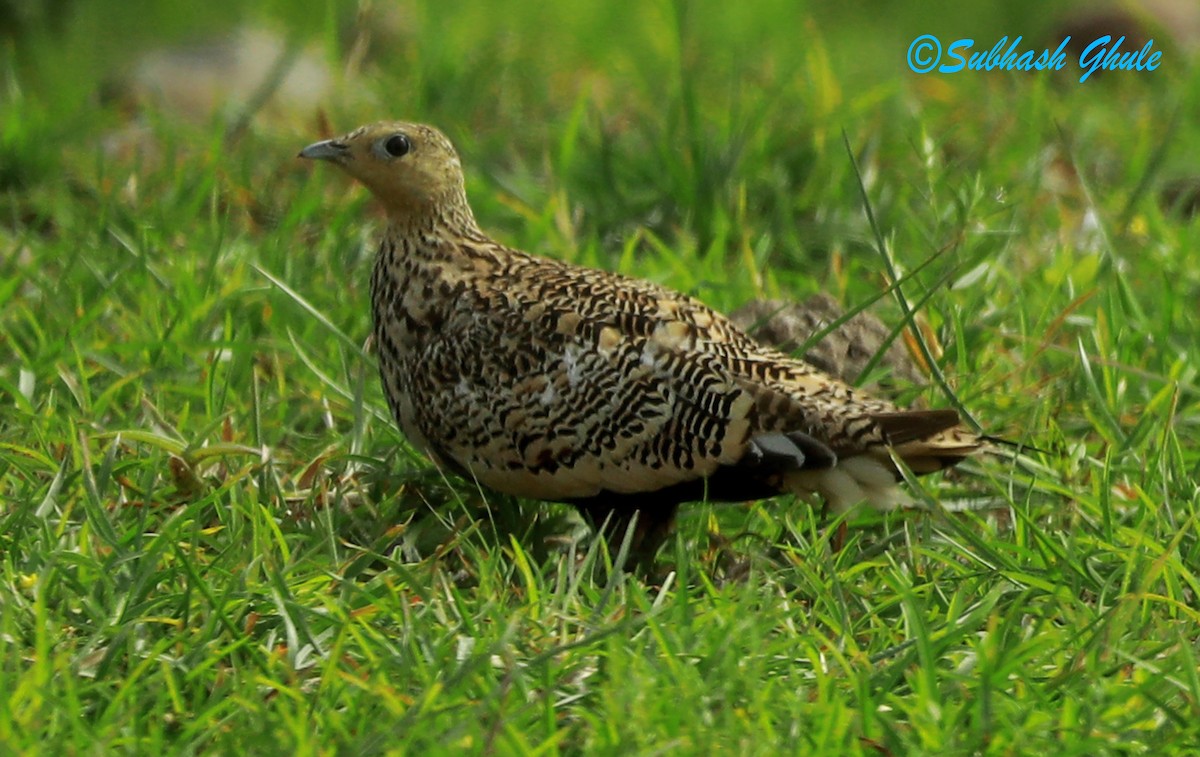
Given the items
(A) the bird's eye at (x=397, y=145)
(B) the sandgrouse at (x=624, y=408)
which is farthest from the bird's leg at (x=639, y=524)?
(A) the bird's eye at (x=397, y=145)

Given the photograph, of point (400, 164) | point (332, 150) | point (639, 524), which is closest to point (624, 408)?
point (639, 524)

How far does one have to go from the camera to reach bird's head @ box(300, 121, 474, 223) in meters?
4.55

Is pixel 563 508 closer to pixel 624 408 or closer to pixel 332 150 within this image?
pixel 624 408

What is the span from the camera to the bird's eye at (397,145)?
455 cm

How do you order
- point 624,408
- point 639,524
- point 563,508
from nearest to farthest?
1. point 624,408
2. point 639,524
3. point 563,508

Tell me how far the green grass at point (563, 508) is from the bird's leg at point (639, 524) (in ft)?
0.20

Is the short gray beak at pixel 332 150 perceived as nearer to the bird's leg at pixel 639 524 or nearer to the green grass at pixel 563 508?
the green grass at pixel 563 508

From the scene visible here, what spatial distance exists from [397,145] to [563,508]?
3.36 ft

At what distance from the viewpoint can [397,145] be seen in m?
4.56

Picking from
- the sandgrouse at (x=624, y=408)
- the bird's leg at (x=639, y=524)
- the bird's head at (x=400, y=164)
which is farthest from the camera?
the bird's head at (x=400, y=164)

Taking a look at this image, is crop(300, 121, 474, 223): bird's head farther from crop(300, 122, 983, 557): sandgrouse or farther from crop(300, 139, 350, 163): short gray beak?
crop(300, 122, 983, 557): sandgrouse

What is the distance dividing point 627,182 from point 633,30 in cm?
251

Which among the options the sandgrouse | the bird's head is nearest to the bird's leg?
the sandgrouse

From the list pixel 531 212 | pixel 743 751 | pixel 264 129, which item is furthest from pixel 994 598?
pixel 264 129
